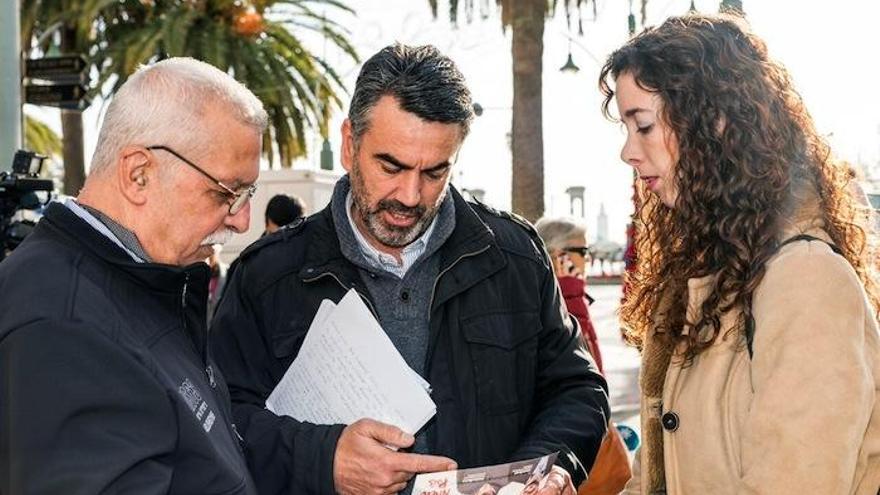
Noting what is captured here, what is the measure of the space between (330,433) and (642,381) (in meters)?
0.73

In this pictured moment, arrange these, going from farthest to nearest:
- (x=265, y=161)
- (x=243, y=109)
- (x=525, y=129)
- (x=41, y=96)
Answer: (x=265, y=161), (x=525, y=129), (x=41, y=96), (x=243, y=109)

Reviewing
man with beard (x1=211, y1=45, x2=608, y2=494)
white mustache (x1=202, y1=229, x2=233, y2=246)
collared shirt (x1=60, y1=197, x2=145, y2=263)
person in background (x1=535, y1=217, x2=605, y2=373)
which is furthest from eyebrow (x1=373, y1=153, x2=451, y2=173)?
person in background (x1=535, y1=217, x2=605, y2=373)

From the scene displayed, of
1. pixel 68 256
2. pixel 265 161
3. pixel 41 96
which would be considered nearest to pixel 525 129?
pixel 41 96

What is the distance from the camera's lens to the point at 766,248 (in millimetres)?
2254

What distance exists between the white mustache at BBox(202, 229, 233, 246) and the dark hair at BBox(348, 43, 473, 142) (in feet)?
2.16

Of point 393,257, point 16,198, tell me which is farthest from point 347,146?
point 16,198

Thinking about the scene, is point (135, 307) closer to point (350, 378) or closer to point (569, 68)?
point (350, 378)

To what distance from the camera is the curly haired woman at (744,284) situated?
209 cm

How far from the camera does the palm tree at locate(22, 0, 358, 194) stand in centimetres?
1830

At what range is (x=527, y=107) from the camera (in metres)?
12.8

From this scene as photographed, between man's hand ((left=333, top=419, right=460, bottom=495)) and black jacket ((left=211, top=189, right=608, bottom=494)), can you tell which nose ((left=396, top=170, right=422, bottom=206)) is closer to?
black jacket ((left=211, top=189, right=608, bottom=494))

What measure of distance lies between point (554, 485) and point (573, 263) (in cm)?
348

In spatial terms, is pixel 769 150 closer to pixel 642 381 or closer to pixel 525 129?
pixel 642 381

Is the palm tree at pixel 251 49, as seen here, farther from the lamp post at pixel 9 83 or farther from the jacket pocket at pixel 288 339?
the jacket pocket at pixel 288 339
